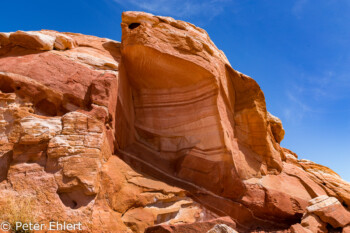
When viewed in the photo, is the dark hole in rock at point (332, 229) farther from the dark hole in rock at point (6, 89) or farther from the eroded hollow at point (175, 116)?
the dark hole in rock at point (6, 89)

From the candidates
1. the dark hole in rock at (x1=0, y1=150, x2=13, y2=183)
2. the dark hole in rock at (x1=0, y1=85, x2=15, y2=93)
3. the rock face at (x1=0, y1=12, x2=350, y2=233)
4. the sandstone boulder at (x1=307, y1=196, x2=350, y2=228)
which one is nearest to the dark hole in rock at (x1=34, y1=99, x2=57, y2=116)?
the rock face at (x1=0, y1=12, x2=350, y2=233)

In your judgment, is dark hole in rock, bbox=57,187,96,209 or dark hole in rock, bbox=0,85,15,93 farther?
dark hole in rock, bbox=0,85,15,93

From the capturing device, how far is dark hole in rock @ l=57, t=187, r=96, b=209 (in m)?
5.63

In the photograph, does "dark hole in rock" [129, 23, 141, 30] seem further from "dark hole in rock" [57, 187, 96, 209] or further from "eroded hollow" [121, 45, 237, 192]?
"dark hole in rock" [57, 187, 96, 209]

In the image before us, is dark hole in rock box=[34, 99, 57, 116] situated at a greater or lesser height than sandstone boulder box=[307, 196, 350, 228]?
greater

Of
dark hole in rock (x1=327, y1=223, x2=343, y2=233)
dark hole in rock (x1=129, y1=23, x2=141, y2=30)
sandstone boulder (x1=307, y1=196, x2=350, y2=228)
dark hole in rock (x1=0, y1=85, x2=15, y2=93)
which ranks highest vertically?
dark hole in rock (x1=129, y1=23, x2=141, y2=30)

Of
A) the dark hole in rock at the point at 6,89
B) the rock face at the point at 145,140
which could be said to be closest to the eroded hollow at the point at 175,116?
the rock face at the point at 145,140

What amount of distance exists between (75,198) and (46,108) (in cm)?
241

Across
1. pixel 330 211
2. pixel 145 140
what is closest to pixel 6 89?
pixel 145 140

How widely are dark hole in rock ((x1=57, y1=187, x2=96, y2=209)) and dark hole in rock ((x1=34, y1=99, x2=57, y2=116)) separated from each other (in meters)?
2.08

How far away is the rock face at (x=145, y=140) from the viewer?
5.87 meters

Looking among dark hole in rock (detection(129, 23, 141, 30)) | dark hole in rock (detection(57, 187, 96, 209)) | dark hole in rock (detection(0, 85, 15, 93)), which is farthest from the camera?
dark hole in rock (detection(129, 23, 141, 30))

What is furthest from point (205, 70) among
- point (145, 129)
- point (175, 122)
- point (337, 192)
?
point (337, 192)

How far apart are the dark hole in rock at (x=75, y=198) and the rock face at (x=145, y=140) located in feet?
0.06
